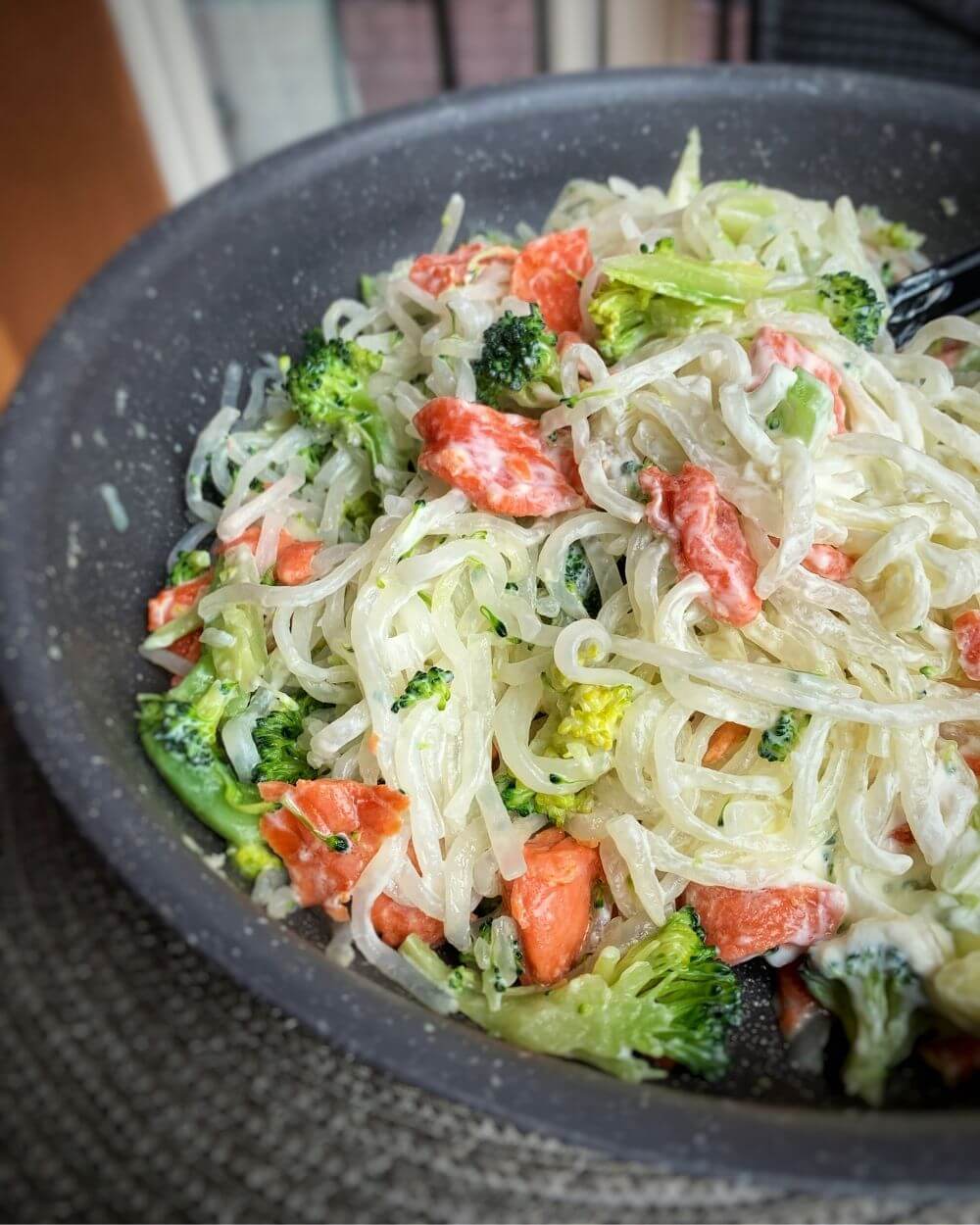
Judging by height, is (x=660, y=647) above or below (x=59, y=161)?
below

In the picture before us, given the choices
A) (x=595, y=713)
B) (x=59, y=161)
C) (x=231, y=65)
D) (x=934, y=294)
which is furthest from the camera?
(x=231, y=65)

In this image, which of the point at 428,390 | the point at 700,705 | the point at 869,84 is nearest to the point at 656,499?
the point at 700,705

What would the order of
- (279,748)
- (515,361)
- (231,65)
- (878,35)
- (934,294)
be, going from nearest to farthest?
(279,748) → (515,361) → (934,294) → (878,35) → (231,65)

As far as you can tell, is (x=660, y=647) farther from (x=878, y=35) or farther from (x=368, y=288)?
(x=878, y=35)

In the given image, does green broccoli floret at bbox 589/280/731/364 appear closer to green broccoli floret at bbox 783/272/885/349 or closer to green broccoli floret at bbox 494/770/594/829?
green broccoli floret at bbox 783/272/885/349

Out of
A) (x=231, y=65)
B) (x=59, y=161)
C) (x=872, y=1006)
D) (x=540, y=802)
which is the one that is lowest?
(x=872, y=1006)

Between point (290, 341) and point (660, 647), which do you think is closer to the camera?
point (660, 647)

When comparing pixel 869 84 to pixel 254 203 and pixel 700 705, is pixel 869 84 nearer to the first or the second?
pixel 254 203

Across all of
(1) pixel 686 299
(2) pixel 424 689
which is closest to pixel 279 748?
(2) pixel 424 689
